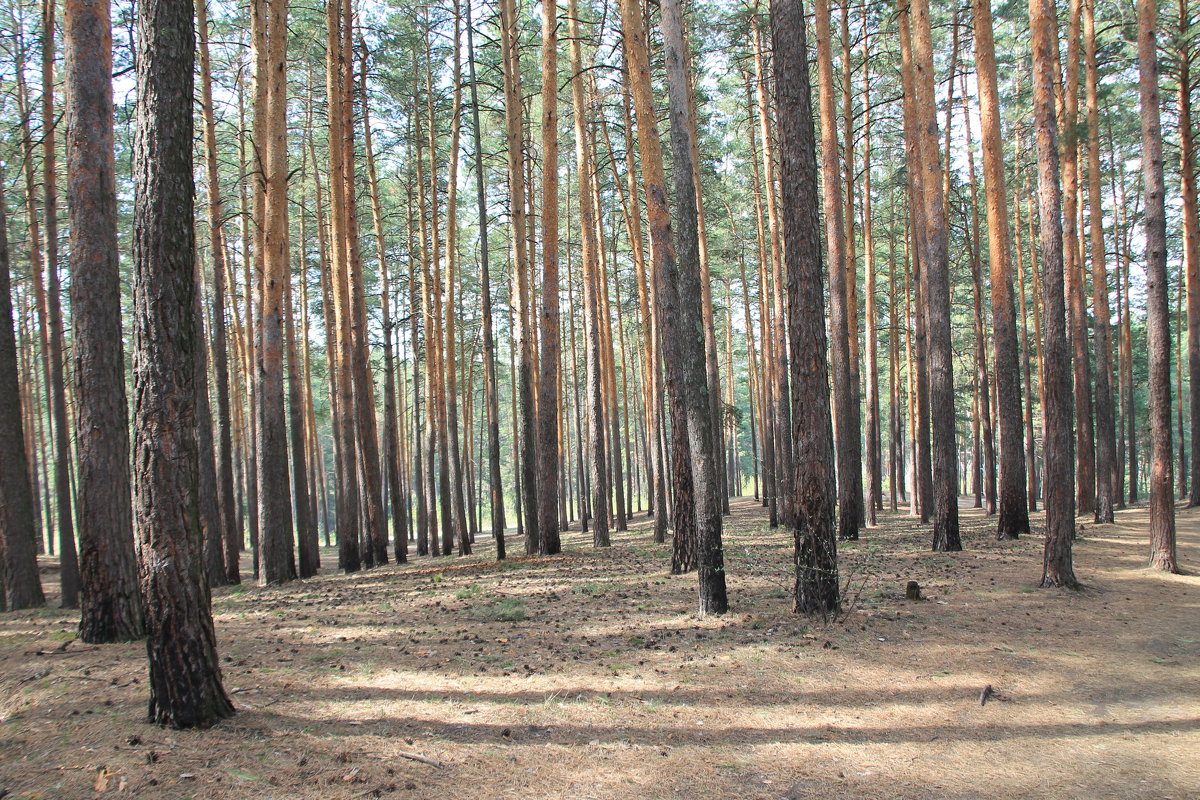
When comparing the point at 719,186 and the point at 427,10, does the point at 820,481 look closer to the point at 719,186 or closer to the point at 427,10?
the point at 427,10

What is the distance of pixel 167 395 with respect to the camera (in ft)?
14.5

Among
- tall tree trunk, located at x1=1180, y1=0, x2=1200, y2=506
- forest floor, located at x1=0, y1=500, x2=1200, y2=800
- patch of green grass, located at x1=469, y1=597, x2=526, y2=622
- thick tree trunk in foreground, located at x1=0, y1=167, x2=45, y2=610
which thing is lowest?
patch of green grass, located at x1=469, y1=597, x2=526, y2=622

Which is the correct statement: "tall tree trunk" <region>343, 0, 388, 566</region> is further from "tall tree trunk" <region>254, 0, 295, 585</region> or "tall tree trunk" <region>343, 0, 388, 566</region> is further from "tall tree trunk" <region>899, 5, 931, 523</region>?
"tall tree trunk" <region>899, 5, 931, 523</region>

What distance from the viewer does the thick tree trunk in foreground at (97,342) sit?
6852mm

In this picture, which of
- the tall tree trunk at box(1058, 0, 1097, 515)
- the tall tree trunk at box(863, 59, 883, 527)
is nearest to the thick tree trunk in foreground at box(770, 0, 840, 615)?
the tall tree trunk at box(1058, 0, 1097, 515)

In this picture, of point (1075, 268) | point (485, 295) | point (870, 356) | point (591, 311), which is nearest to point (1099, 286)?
point (1075, 268)

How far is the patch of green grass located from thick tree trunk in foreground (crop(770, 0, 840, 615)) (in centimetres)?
332

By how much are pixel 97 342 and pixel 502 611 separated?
528 centimetres

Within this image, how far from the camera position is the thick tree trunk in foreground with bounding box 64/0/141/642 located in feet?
22.5

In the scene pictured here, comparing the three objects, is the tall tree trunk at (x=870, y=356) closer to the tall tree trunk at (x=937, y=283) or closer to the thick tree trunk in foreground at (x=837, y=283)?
the thick tree trunk in foreground at (x=837, y=283)

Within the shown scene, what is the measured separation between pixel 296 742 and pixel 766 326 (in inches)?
776

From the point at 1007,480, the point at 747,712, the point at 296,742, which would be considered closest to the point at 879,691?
the point at 747,712

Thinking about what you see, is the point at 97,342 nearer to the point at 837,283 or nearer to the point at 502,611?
the point at 502,611

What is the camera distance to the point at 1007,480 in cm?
1294
